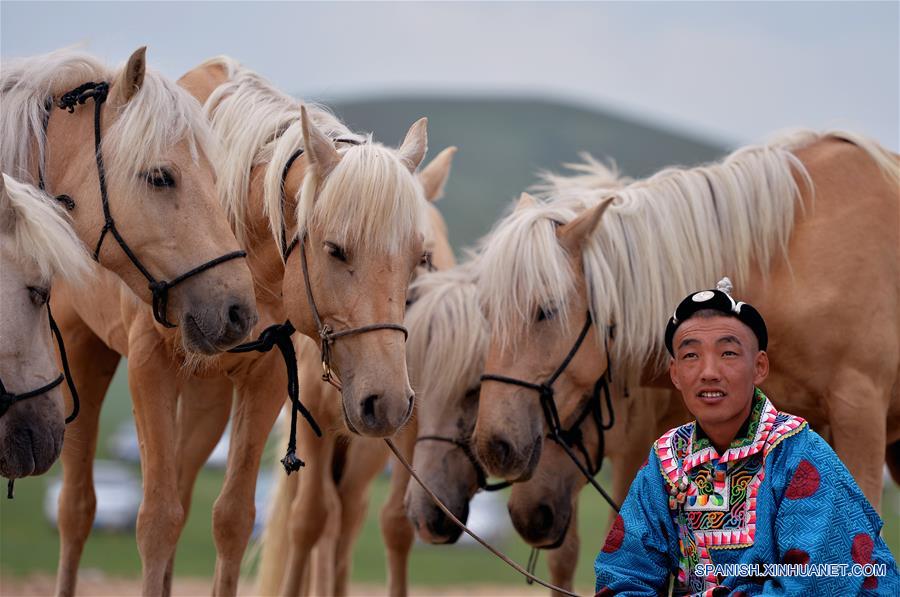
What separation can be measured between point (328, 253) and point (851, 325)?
2.23 meters

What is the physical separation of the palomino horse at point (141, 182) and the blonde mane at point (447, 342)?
153cm

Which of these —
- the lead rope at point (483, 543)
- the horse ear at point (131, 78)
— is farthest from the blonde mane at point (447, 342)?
the horse ear at point (131, 78)

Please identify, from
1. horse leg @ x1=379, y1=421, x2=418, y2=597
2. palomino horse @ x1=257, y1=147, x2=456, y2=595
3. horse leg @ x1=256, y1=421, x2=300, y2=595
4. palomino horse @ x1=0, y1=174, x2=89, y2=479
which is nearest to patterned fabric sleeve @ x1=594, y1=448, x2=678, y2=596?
palomino horse @ x1=0, y1=174, x2=89, y2=479

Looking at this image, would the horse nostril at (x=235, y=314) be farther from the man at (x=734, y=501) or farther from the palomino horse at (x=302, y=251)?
the man at (x=734, y=501)

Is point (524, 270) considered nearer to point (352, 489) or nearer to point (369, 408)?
point (369, 408)

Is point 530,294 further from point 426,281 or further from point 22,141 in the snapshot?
point 22,141

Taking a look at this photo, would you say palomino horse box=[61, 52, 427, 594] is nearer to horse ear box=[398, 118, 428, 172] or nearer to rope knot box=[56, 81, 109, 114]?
horse ear box=[398, 118, 428, 172]

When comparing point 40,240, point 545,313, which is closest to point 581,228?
point 545,313

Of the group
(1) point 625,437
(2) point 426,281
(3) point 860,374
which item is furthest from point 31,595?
(3) point 860,374

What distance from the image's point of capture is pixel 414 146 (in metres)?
4.00

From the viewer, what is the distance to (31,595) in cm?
782

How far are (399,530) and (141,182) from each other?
2.66m

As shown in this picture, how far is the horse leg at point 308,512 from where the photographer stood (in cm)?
538

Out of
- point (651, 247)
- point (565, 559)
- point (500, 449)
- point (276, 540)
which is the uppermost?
point (651, 247)
